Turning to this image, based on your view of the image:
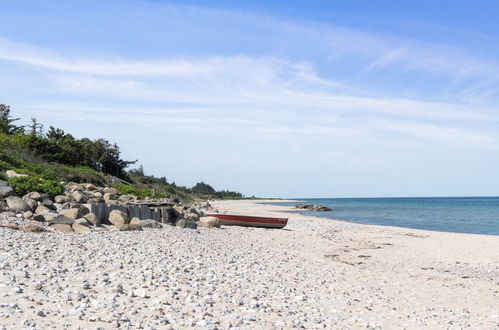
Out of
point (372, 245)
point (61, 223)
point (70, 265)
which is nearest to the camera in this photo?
Result: point (70, 265)

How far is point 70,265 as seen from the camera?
31.8 ft

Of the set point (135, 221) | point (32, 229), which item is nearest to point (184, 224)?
point (135, 221)

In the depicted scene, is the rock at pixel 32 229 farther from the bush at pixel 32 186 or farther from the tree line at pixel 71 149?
the tree line at pixel 71 149

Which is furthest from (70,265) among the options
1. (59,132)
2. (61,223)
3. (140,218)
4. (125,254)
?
(59,132)

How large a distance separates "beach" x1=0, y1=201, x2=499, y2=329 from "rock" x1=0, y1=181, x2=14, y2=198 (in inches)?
250

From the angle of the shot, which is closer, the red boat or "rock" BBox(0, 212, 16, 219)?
"rock" BBox(0, 212, 16, 219)

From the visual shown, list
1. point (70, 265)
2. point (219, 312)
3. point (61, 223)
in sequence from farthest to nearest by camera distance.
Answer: point (61, 223)
point (70, 265)
point (219, 312)

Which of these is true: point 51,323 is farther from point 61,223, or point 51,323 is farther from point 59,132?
point 59,132

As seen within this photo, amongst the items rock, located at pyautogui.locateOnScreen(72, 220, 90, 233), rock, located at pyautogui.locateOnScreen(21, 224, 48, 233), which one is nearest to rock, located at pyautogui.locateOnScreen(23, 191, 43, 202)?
rock, located at pyautogui.locateOnScreen(72, 220, 90, 233)

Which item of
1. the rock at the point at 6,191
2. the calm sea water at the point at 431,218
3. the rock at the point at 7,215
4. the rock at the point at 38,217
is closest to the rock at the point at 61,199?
the rock at the point at 6,191

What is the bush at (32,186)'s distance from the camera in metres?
21.0

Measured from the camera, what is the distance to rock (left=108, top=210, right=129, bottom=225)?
60.4 feet

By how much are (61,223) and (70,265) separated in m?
6.58

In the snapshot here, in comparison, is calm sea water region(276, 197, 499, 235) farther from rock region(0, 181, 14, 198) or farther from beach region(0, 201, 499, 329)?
rock region(0, 181, 14, 198)
